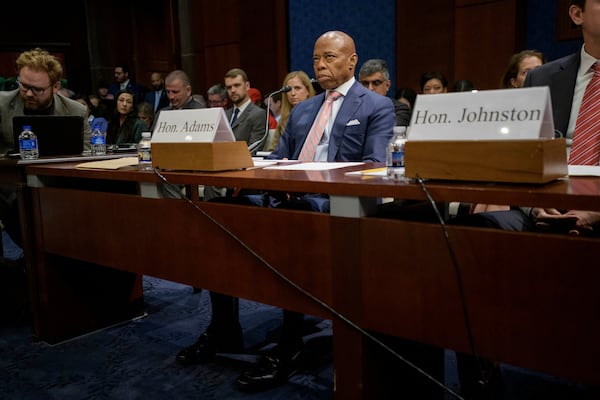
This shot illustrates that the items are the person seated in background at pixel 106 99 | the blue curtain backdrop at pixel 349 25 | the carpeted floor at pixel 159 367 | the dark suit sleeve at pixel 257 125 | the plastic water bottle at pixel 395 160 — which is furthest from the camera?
the person seated in background at pixel 106 99

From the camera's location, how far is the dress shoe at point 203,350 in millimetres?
2018

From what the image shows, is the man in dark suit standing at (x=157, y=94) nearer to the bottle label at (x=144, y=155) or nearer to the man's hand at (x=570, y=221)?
the bottle label at (x=144, y=155)

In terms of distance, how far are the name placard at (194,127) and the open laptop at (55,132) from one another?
1024mm

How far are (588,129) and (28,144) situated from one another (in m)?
2.14

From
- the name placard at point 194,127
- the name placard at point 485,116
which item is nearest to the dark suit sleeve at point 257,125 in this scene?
the name placard at point 194,127

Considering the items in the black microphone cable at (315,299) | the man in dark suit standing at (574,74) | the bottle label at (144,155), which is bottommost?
the black microphone cable at (315,299)

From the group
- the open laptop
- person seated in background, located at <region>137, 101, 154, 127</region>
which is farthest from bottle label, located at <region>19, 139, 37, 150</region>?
person seated in background, located at <region>137, 101, 154, 127</region>

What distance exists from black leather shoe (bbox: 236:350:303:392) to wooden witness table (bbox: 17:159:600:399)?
423 millimetres

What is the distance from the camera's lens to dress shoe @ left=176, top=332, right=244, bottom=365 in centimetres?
202

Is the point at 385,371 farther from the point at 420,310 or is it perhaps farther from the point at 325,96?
the point at 325,96

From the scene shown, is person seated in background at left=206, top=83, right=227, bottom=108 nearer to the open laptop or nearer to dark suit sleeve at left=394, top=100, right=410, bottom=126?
dark suit sleeve at left=394, top=100, right=410, bottom=126

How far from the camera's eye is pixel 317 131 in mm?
2211

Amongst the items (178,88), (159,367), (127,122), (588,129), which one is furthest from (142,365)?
(127,122)

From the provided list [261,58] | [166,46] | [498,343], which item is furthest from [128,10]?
[498,343]
